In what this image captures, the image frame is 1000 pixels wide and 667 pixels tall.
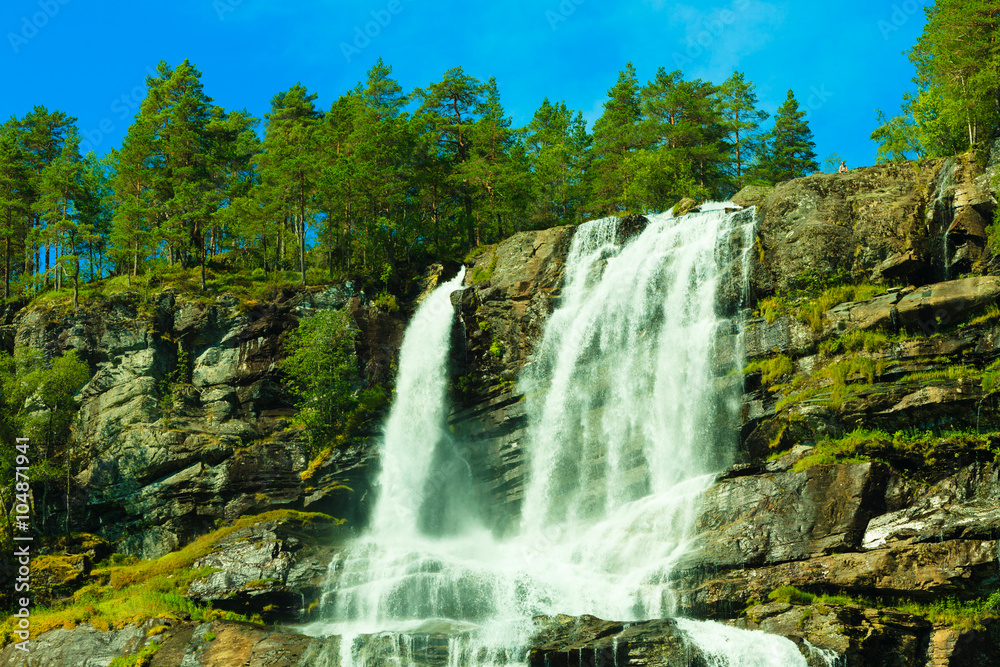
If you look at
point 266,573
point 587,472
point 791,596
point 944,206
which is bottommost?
point 791,596

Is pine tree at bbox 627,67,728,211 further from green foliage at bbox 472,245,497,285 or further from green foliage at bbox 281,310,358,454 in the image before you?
green foliage at bbox 281,310,358,454

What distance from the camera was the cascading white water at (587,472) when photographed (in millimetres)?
25031

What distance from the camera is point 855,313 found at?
2831 centimetres

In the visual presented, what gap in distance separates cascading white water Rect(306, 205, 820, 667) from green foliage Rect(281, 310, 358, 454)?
2.56 m

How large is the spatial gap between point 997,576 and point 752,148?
37986mm

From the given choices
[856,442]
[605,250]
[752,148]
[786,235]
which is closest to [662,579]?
[856,442]

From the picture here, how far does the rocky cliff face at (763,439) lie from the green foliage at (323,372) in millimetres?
1388

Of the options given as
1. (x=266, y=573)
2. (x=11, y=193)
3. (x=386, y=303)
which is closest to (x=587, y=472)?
(x=266, y=573)

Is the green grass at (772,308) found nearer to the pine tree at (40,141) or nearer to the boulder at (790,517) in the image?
the boulder at (790,517)

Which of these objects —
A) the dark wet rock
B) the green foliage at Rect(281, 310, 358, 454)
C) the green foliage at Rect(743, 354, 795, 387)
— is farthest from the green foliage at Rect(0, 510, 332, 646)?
the green foliage at Rect(743, 354, 795, 387)

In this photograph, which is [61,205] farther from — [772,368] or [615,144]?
[772,368]

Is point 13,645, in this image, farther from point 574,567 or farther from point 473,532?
point 574,567

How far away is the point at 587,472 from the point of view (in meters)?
32.0

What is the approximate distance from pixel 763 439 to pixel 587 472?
7102 mm
